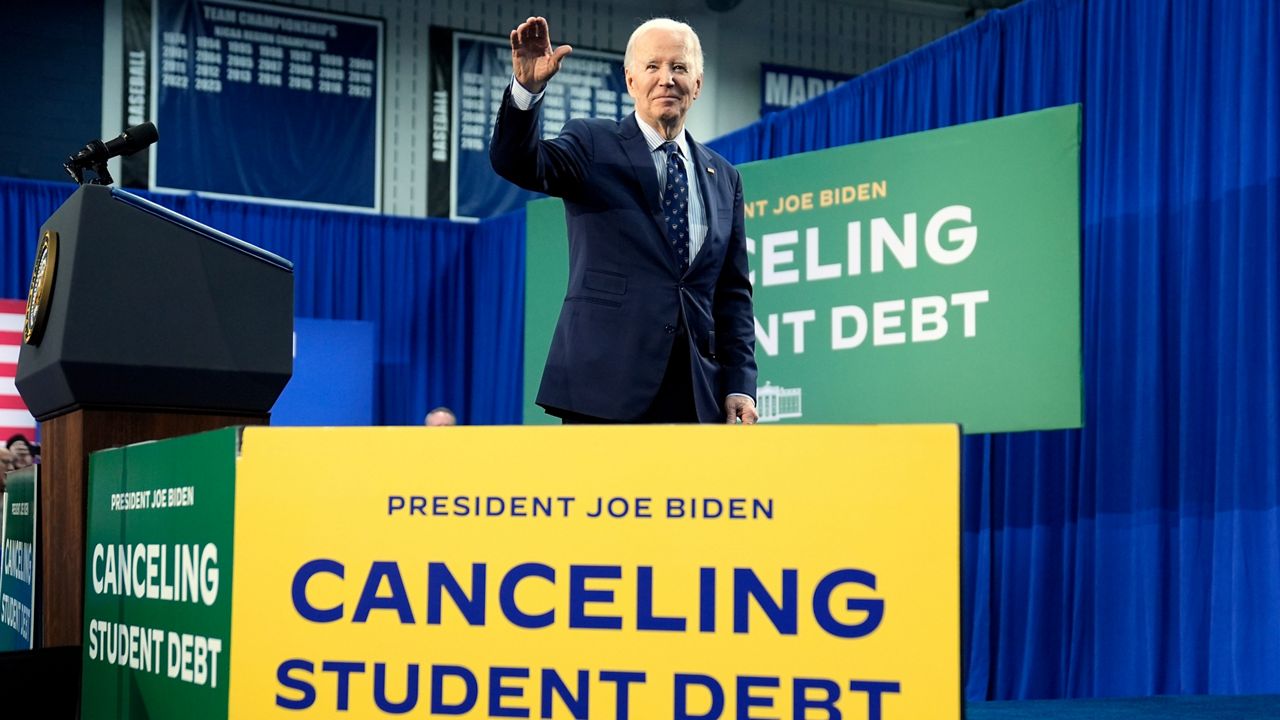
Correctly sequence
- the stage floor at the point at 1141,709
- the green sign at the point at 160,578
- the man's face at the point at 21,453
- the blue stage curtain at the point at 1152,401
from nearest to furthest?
the green sign at the point at 160,578
the stage floor at the point at 1141,709
the blue stage curtain at the point at 1152,401
the man's face at the point at 21,453

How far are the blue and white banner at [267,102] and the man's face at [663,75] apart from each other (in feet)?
22.7

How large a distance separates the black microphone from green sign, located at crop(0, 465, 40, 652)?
396 mm

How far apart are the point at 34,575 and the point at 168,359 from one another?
30cm

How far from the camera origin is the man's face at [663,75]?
1572 mm

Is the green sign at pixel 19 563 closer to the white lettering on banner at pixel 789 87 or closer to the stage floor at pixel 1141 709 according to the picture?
the stage floor at pixel 1141 709

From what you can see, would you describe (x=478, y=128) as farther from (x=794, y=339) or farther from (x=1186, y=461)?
(x=1186, y=461)

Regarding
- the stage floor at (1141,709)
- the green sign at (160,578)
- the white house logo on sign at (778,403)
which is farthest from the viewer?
the white house logo on sign at (778,403)

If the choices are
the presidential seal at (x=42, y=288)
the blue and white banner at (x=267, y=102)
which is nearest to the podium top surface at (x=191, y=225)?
the presidential seal at (x=42, y=288)

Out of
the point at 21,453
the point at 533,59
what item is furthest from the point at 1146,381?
the point at 21,453

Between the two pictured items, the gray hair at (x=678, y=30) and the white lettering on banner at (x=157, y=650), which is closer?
the white lettering on banner at (x=157, y=650)

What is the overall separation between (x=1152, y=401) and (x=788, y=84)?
18.9 feet

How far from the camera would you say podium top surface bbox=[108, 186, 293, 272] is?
1.52 meters

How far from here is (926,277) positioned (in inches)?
154

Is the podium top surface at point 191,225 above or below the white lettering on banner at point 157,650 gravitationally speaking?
above
